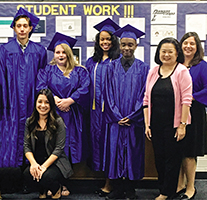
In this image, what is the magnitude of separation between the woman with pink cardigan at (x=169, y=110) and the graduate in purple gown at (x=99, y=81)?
59 centimetres

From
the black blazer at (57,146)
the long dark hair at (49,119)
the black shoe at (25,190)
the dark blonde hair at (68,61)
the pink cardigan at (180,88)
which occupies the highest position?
the dark blonde hair at (68,61)

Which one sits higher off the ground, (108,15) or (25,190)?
(108,15)

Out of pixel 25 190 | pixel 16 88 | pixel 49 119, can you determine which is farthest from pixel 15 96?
pixel 25 190

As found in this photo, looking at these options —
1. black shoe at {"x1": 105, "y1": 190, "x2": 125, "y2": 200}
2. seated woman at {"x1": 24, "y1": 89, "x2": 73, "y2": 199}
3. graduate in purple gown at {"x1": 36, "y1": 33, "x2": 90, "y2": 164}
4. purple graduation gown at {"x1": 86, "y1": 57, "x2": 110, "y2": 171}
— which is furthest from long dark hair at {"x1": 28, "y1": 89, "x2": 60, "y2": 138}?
black shoe at {"x1": 105, "y1": 190, "x2": 125, "y2": 200}

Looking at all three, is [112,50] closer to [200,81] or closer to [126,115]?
[126,115]

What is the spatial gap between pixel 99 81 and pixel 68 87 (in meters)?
0.35

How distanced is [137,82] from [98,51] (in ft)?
1.93

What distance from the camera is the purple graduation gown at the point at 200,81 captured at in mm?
3432

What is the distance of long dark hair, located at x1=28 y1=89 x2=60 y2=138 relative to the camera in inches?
132

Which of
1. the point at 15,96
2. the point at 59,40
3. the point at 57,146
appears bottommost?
the point at 57,146

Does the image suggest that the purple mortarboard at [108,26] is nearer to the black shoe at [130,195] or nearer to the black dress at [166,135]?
the black dress at [166,135]

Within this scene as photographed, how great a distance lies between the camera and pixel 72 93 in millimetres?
3637

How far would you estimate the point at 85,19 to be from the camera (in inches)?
173

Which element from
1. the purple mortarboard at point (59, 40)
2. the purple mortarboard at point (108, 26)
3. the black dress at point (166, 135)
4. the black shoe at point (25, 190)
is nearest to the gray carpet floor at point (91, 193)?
the black shoe at point (25, 190)
